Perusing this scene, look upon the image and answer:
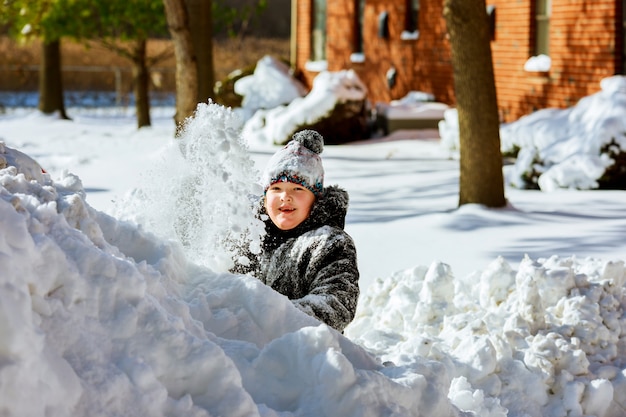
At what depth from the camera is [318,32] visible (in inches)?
989

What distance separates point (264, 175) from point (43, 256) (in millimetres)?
2002

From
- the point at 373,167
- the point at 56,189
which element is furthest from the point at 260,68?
the point at 56,189

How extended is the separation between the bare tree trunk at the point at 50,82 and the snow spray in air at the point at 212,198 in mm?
22902

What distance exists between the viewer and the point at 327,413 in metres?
2.88

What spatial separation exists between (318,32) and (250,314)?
22366mm

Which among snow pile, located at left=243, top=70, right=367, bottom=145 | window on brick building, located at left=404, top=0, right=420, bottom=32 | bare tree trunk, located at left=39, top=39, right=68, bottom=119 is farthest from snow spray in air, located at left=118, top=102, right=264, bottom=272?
bare tree trunk, located at left=39, top=39, right=68, bottom=119

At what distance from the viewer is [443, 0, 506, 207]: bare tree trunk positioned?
10.3 meters

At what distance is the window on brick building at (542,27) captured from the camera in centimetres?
1625

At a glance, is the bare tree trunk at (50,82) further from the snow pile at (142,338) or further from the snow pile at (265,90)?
the snow pile at (142,338)

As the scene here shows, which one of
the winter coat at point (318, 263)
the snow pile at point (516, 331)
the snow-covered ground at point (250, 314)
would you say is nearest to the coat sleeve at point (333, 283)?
the winter coat at point (318, 263)

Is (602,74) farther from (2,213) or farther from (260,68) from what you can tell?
(2,213)

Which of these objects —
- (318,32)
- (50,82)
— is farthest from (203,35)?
(50,82)

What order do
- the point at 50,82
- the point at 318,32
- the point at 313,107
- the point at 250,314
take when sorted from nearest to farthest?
the point at 250,314 → the point at 313,107 → the point at 318,32 → the point at 50,82

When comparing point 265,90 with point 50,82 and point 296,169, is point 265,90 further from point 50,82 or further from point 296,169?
point 296,169
